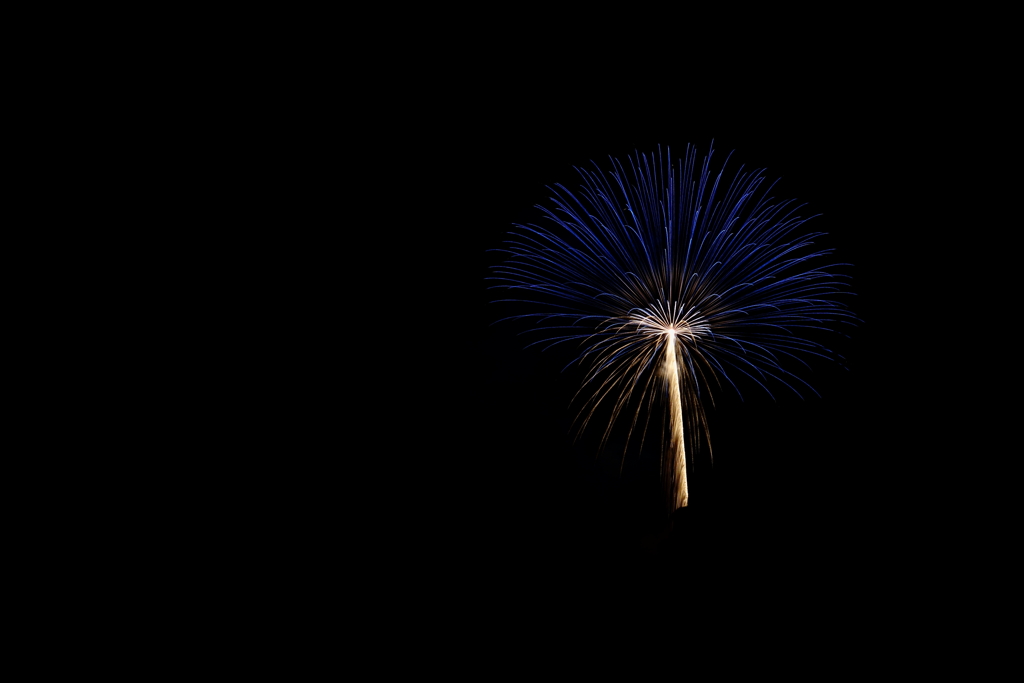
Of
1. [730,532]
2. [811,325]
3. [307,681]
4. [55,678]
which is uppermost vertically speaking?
[811,325]

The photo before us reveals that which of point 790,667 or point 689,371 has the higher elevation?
point 689,371

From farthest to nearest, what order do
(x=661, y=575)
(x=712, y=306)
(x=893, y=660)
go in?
(x=661, y=575) < (x=712, y=306) < (x=893, y=660)

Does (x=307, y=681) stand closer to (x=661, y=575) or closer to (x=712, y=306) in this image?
(x=661, y=575)

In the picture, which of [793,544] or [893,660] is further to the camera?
[793,544]

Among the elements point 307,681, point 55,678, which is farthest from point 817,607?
point 55,678

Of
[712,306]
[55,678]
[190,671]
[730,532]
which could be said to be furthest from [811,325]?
[55,678]

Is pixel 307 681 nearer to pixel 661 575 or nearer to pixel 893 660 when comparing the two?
pixel 661 575

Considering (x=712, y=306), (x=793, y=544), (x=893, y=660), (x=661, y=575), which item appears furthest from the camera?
(x=661, y=575)
